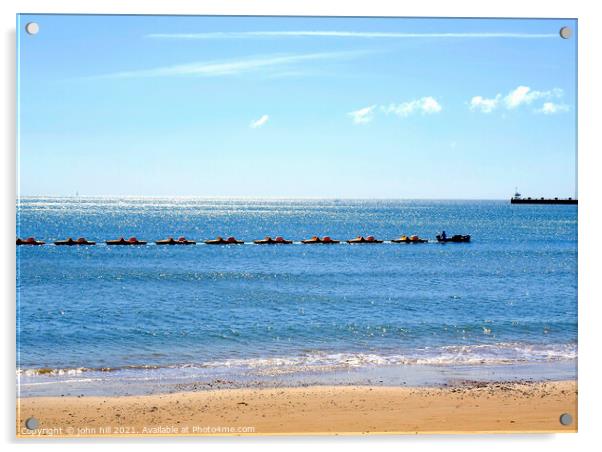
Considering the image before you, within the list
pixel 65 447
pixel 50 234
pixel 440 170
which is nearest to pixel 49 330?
pixel 65 447

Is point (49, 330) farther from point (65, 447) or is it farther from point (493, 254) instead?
point (493, 254)

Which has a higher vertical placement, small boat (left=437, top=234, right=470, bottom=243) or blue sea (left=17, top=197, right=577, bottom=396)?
small boat (left=437, top=234, right=470, bottom=243)

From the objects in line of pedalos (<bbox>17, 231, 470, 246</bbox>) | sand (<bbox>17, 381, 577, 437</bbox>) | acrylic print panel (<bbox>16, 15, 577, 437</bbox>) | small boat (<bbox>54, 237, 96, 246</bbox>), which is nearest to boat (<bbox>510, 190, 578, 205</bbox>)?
acrylic print panel (<bbox>16, 15, 577, 437</bbox>)

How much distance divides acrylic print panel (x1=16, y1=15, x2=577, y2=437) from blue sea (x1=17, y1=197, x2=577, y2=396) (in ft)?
0.06

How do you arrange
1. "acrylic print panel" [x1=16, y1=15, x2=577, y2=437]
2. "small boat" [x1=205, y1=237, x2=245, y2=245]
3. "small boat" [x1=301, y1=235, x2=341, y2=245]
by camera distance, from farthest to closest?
1. "small boat" [x1=205, y1=237, x2=245, y2=245]
2. "small boat" [x1=301, y1=235, x2=341, y2=245]
3. "acrylic print panel" [x1=16, y1=15, x2=577, y2=437]

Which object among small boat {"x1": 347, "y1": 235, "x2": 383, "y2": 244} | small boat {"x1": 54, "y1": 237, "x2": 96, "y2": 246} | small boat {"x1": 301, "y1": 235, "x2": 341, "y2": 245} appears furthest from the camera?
small boat {"x1": 347, "y1": 235, "x2": 383, "y2": 244}

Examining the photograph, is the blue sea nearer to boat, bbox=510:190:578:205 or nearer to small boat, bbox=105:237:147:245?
boat, bbox=510:190:578:205

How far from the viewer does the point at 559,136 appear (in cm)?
492

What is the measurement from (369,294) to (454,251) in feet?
4.11

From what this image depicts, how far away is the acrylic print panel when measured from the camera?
471 centimetres

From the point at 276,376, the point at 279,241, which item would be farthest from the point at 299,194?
the point at 279,241
